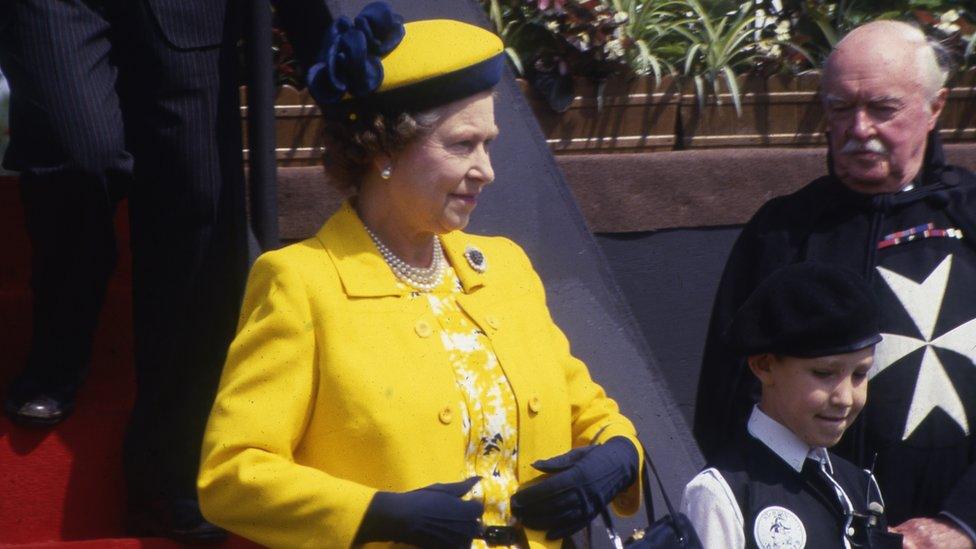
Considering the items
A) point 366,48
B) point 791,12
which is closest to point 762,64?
point 791,12

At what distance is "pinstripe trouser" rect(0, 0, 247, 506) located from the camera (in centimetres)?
370

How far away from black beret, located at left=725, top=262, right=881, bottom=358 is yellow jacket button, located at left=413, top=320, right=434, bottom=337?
650 millimetres

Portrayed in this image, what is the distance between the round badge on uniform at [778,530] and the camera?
325 cm

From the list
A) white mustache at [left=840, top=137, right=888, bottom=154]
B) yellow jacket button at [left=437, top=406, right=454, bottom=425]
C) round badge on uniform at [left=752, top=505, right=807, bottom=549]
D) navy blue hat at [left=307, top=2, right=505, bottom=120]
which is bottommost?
round badge on uniform at [left=752, top=505, right=807, bottom=549]

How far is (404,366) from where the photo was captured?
309 centimetres

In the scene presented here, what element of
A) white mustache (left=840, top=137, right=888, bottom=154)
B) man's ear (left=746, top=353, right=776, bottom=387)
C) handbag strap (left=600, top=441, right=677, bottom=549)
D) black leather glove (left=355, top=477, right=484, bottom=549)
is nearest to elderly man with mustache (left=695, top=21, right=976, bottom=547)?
white mustache (left=840, top=137, right=888, bottom=154)

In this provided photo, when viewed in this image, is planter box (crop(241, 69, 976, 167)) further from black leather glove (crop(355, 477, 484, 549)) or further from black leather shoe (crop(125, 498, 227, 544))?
black leather glove (crop(355, 477, 484, 549))

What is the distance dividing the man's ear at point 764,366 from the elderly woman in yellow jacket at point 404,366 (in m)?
0.30

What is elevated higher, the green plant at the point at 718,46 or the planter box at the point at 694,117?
the green plant at the point at 718,46

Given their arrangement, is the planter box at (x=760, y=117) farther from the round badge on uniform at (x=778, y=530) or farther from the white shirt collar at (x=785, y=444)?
the round badge on uniform at (x=778, y=530)

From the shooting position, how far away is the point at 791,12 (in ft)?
19.7

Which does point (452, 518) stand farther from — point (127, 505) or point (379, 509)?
point (127, 505)

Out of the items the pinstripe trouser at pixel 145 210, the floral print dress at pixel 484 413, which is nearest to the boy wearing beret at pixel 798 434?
the floral print dress at pixel 484 413

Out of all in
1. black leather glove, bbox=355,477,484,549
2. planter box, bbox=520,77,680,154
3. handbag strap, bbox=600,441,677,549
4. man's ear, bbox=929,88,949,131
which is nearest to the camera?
black leather glove, bbox=355,477,484,549
